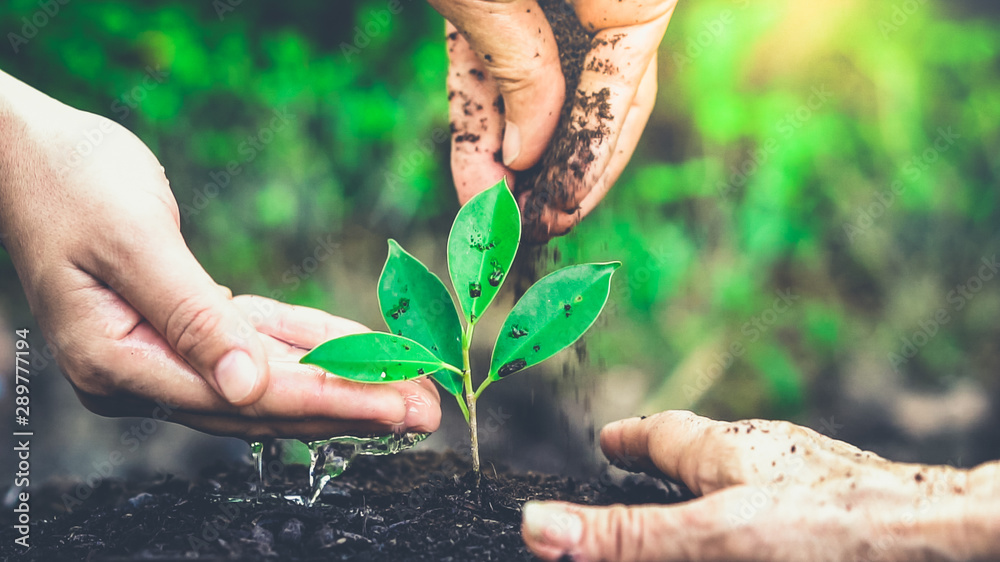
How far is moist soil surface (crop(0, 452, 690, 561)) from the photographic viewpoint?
2.04ft

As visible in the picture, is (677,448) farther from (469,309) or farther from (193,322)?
(193,322)

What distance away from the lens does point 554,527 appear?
499mm

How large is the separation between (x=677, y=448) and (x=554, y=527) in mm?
225

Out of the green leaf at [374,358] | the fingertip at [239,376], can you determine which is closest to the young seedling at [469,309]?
the green leaf at [374,358]

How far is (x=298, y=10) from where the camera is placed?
1.31 meters

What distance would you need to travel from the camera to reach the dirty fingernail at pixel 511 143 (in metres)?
0.97

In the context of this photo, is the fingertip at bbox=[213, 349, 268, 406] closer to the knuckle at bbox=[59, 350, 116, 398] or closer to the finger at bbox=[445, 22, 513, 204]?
the knuckle at bbox=[59, 350, 116, 398]

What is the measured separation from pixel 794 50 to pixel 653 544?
4.12 ft

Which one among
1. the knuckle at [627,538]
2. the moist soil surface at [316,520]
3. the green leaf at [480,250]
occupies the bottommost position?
the moist soil surface at [316,520]

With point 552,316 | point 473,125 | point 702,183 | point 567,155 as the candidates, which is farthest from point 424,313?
point 702,183

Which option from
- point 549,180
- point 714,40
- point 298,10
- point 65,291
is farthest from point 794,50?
point 65,291

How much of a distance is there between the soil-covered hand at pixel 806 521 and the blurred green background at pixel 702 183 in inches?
33.4

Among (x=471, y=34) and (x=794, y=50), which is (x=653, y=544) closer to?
(x=471, y=34)

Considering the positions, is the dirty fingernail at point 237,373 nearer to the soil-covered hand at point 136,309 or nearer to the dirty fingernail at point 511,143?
the soil-covered hand at point 136,309
